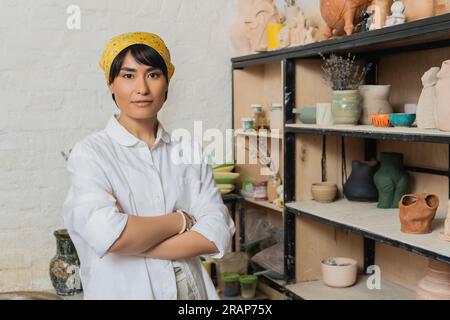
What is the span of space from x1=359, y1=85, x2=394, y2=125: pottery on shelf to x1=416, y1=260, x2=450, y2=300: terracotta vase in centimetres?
67

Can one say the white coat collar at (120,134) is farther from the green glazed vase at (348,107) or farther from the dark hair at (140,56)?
the green glazed vase at (348,107)

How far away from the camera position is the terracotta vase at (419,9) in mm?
1948

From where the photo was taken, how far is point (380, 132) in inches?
80.4

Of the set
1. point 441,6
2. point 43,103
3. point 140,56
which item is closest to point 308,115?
point 441,6

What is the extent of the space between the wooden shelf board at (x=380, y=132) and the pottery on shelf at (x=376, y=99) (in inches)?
6.4

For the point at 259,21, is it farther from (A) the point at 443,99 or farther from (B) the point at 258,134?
(A) the point at 443,99

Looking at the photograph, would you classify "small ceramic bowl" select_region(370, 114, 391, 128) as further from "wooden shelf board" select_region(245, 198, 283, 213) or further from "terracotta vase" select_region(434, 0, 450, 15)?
"wooden shelf board" select_region(245, 198, 283, 213)

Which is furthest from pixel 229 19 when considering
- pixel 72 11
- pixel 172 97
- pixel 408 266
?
pixel 408 266

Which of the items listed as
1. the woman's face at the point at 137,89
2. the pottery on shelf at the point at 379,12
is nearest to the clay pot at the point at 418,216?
the pottery on shelf at the point at 379,12

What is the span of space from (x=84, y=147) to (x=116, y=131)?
0.34 feet

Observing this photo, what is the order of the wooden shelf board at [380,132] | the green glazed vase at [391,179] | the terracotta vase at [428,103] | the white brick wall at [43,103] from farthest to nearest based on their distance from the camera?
the white brick wall at [43,103], the green glazed vase at [391,179], the terracotta vase at [428,103], the wooden shelf board at [380,132]

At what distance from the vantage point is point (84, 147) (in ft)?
5.02

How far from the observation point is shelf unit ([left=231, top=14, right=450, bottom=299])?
230 cm
